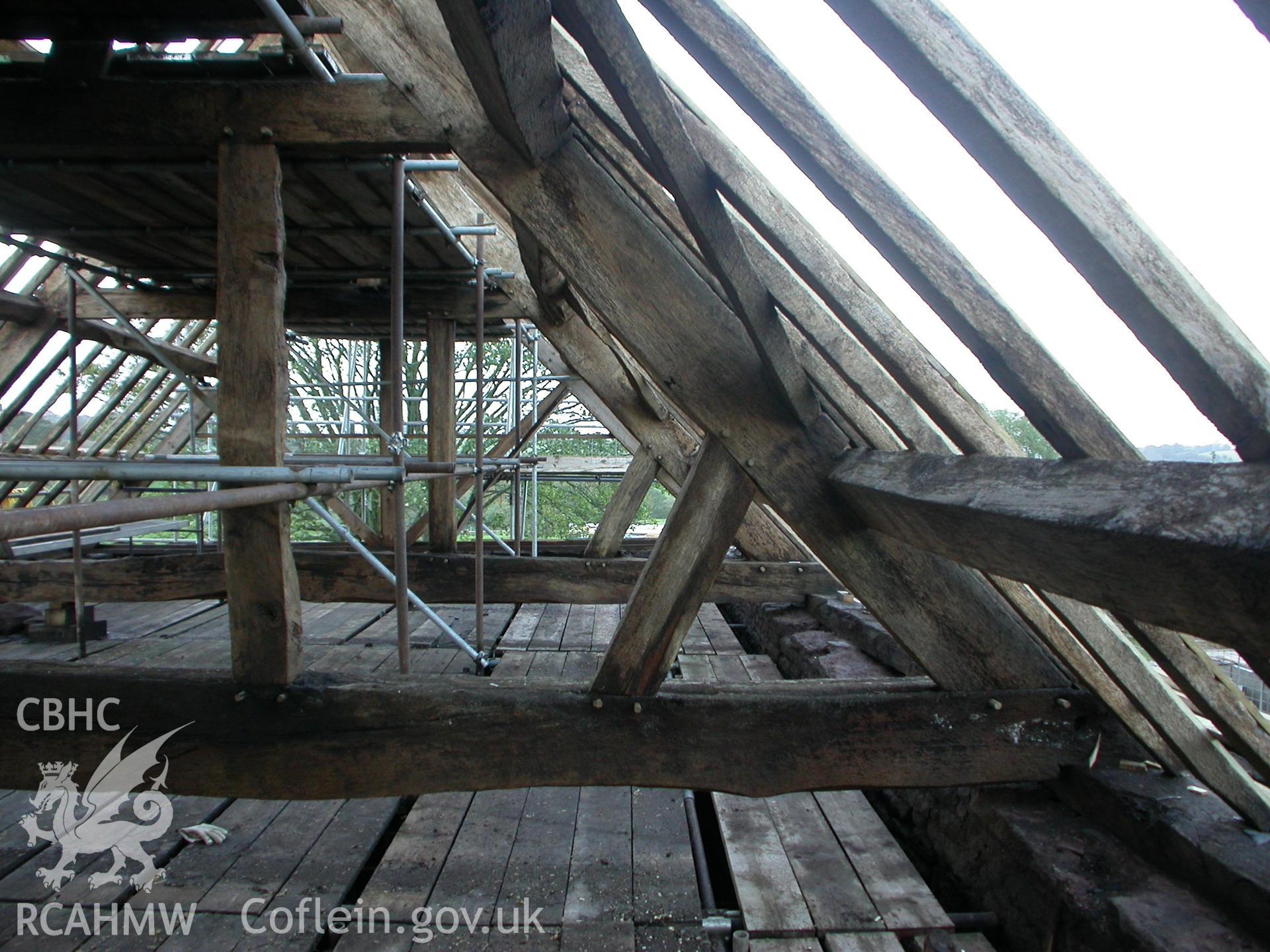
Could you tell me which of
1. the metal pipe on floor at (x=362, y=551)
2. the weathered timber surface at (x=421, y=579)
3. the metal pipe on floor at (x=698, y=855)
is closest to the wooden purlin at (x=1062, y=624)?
the metal pipe on floor at (x=698, y=855)

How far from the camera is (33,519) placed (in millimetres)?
945

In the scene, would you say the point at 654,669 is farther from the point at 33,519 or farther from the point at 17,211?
the point at 17,211

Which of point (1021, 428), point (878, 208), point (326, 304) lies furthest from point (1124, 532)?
point (1021, 428)

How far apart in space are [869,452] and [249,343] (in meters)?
1.66

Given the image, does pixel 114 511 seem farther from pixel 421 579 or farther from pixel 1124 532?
pixel 421 579

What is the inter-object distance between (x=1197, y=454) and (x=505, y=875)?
2.15 meters

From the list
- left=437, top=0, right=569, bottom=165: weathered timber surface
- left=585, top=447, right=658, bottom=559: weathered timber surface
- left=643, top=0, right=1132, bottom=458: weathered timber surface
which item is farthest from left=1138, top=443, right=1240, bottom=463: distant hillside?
left=585, top=447, right=658, bottom=559: weathered timber surface

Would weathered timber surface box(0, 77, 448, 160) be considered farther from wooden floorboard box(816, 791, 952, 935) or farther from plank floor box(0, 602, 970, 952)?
wooden floorboard box(816, 791, 952, 935)

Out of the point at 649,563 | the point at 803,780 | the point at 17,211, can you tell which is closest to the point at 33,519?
the point at 649,563

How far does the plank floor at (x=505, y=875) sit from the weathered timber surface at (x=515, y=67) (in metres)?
1.45

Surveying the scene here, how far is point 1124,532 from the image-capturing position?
844 millimetres

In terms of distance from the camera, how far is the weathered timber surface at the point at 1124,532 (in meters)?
0.73

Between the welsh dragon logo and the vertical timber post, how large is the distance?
31 cm

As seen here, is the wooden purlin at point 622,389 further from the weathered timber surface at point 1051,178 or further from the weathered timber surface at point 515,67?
the weathered timber surface at point 1051,178
